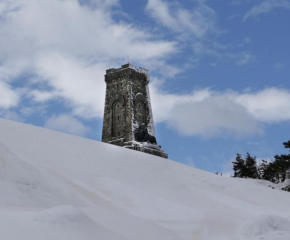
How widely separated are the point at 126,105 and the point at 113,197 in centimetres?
3570

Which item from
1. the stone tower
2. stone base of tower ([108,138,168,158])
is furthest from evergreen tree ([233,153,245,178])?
the stone tower

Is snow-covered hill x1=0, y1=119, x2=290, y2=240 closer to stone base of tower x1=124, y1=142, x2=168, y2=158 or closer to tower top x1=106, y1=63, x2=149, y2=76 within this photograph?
stone base of tower x1=124, y1=142, x2=168, y2=158

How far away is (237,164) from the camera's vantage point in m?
30.1

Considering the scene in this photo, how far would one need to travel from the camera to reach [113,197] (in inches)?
286

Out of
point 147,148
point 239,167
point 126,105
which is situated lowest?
point 239,167

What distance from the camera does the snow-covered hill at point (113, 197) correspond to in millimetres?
3957

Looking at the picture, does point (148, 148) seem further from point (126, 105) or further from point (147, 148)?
point (126, 105)

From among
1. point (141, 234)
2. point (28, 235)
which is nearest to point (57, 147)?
point (141, 234)

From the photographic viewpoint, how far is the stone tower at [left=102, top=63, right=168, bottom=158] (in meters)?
41.9

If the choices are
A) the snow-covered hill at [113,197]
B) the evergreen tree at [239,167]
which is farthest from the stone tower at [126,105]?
the snow-covered hill at [113,197]

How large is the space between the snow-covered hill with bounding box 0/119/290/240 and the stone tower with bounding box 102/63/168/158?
3060 cm

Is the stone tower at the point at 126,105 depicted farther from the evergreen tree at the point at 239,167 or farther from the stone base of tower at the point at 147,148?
the evergreen tree at the point at 239,167

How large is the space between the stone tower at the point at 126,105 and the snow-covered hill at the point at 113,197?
3060cm

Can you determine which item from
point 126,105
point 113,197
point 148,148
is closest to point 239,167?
point 148,148
